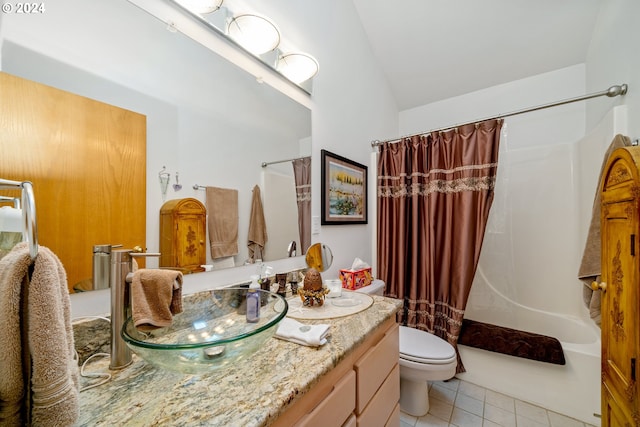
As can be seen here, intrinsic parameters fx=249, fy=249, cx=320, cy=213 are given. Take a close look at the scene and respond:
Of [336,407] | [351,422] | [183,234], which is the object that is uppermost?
[183,234]

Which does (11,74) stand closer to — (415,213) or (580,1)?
(415,213)

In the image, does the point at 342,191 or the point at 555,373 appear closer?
the point at 555,373

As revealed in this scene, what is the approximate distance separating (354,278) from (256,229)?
775 mm

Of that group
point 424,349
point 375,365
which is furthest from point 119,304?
point 424,349

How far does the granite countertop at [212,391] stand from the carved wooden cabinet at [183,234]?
0.33 metres

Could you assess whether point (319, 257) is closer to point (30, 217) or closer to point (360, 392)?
point (360, 392)

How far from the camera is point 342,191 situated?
1893 millimetres

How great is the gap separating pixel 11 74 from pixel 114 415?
0.86 meters

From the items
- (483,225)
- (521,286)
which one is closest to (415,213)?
(483,225)

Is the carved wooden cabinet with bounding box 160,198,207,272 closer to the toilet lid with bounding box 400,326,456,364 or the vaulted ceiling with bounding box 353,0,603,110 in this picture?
the toilet lid with bounding box 400,326,456,364

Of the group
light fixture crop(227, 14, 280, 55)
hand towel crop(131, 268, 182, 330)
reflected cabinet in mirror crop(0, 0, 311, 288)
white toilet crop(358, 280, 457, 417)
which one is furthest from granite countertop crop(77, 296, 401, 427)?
light fixture crop(227, 14, 280, 55)

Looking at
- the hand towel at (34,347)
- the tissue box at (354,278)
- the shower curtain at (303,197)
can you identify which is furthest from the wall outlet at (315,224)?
the hand towel at (34,347)

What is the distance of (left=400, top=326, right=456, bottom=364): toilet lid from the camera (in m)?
1.41

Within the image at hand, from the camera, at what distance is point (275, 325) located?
2.38 ft
